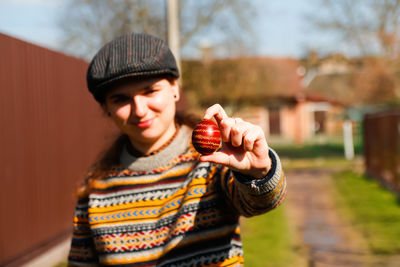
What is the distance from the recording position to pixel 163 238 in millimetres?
1886

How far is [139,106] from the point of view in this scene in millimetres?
1872

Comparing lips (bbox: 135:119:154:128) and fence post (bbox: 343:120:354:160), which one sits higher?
lips (bbox: 135:119:154:128)

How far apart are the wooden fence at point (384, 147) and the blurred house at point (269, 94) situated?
782cm

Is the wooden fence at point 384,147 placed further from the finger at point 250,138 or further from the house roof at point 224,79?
the finger at point 250,138

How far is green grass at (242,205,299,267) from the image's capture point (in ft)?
18.7

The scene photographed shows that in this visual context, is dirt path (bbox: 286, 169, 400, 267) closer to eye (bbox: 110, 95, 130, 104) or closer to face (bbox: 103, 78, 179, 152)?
face (bbox: 103, 78, 179, 152)

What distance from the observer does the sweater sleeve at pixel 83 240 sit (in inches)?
83.0

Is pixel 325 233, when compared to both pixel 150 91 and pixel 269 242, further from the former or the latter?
pixel 150 91

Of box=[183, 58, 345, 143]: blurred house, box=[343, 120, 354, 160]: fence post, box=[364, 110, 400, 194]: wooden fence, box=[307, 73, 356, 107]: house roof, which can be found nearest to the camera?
box=[364, 110, 400, 194]: wooden fence

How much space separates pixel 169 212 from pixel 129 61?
2.01ft

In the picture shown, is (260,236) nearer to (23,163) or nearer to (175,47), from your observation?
(23,163)

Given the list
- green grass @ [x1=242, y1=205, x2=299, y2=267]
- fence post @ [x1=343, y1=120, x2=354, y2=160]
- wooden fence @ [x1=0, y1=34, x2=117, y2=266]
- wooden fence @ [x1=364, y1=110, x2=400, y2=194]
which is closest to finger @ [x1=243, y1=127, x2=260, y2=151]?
wooden fence @ [x1=0, y1=34, x2=117, y2=266]

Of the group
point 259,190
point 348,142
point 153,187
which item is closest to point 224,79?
point 348,142

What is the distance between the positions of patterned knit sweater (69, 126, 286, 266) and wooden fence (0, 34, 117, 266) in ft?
8.66
